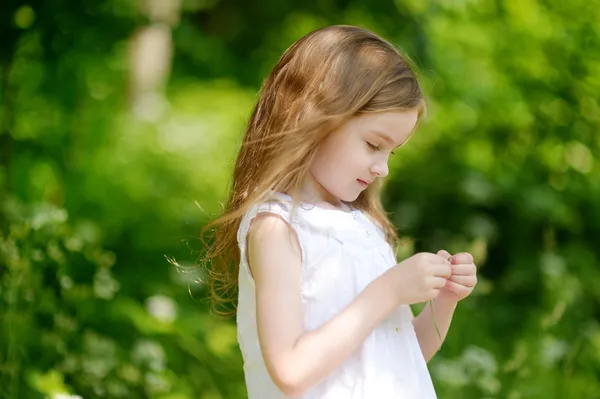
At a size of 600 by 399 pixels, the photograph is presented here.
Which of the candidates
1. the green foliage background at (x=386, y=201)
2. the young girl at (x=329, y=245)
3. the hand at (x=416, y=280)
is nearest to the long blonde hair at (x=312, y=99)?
the young girl at (x=329, y=245)

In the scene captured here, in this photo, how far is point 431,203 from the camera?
17.0ft

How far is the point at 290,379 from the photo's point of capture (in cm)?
175

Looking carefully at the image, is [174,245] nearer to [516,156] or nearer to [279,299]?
[516,156]

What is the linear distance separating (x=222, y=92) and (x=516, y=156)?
5.22m

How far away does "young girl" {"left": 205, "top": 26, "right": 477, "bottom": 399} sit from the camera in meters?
1.79

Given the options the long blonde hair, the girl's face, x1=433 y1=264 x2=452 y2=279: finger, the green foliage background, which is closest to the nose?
the girl's face

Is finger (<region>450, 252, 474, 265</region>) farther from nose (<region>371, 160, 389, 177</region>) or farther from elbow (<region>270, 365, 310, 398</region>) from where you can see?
elbow (<region>270, 365, 310, 398</region>)

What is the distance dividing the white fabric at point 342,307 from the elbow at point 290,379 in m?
0.10

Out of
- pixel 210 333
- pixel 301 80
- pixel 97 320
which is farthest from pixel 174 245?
pixel 301 80

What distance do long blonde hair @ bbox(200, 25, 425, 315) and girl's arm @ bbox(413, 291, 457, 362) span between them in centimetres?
42

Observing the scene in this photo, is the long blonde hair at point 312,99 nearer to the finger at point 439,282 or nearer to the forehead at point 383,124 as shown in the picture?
the forehead at point 383,124

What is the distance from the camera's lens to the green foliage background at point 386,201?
10.3 ft

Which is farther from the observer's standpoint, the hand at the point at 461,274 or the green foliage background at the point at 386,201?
the green foliage background at the point at 386,201

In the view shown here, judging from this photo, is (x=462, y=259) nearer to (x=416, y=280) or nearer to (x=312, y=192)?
(x=416, y=280)
